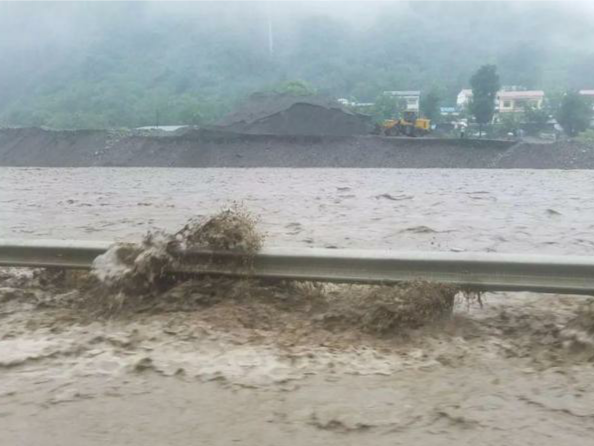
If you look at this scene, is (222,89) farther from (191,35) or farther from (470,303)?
(470,303)

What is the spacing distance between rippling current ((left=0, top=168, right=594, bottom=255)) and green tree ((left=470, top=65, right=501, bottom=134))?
35.2 inches

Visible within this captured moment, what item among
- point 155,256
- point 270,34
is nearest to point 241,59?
point 270,34

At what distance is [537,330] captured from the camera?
4855 mm

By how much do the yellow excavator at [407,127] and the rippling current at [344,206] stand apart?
1.25 meters

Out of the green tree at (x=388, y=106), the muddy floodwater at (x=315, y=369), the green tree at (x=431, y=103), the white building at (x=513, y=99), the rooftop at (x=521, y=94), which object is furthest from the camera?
the green tree at (x=388, y=106)

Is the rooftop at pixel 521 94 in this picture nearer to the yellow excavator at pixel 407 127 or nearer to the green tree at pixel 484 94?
the green tree at pixel 484 94

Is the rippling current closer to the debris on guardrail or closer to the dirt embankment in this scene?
the dirt embankment

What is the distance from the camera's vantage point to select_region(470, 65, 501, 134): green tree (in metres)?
10.1

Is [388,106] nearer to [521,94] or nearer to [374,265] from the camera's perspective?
[521,94]

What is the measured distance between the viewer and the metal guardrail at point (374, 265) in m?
4.82

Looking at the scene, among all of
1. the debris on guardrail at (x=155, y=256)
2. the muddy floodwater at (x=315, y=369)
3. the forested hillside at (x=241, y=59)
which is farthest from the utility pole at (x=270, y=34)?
the debris on guardrail at (x=155, y=256)

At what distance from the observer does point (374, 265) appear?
5121 mm

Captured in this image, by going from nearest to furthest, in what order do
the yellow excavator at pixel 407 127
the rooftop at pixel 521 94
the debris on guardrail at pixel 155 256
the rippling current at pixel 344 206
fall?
1. the debris on guardrail at pixel 155 256
2. the rippling current at pixel 344 206
3. the rooftop at pixel 521 94
4. the yellow excavator at pixel 407 127

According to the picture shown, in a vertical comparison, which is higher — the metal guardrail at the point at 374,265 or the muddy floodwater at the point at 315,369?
the metal guardrail at the point at 374,265
